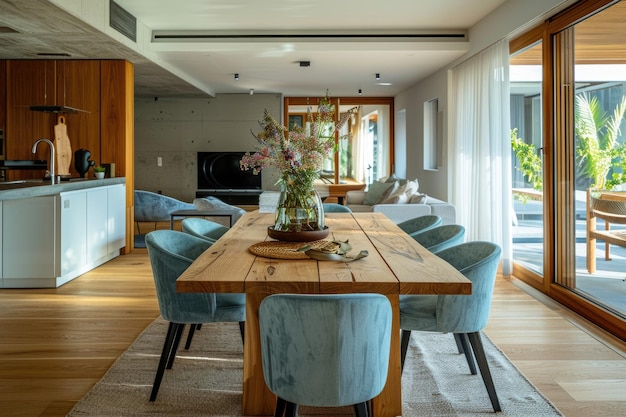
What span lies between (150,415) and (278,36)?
5465 millimetres

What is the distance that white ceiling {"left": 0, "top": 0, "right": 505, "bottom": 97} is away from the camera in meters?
6.21

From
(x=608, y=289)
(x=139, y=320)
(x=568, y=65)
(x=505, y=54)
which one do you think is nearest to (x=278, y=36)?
(x=505, y=54)

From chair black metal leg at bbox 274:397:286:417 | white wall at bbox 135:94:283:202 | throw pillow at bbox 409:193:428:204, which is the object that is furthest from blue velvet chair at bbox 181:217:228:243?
white wall at bbox 135:94:283:202

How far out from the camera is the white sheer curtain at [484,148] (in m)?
6.06

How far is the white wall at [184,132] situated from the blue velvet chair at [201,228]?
8144 mm

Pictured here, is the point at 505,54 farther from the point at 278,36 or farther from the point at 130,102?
the point at 130,102

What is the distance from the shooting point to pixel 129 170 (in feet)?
24.9

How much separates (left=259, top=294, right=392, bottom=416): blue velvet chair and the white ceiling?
386cm

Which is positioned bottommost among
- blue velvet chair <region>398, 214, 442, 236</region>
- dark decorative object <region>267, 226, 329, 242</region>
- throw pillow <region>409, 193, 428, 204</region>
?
dark decorative object <region>267, 226, 329, 242</region>

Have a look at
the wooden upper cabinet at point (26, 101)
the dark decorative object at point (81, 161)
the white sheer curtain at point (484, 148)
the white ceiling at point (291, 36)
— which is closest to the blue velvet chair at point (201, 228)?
the white ceiling at point (291, 36)

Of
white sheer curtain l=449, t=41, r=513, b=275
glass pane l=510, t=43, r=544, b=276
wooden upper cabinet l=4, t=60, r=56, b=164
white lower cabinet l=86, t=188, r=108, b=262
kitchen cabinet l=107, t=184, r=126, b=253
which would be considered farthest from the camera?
wooden upper cabinet l=4, t=60, r=56, b=164

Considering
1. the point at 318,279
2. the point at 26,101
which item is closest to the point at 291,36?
the point at 26,101

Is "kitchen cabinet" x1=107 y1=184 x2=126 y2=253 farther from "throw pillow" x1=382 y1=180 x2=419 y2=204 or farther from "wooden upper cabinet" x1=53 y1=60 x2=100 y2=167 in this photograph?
"throw pillow" x1=382 y1=180 x2=419 y2=204

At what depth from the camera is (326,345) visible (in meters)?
1.99
